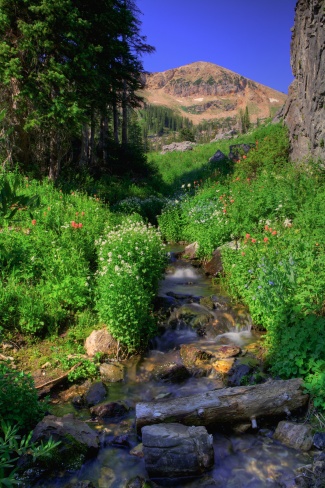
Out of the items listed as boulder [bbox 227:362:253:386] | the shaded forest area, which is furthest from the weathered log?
the shaded forest area

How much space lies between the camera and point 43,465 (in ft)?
13.0

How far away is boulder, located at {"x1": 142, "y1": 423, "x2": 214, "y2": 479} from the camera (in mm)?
3936

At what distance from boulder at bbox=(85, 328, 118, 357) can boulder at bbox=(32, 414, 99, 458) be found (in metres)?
1.83

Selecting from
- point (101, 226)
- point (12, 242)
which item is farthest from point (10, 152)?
point (12, 242)

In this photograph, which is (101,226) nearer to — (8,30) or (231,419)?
(231,419)

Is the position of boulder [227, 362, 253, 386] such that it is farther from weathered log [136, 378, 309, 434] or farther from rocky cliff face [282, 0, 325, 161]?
rocky cliff face [282, 0, 325, 161]

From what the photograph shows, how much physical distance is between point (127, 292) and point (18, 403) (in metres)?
2.53

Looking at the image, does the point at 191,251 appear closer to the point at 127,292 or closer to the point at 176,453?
the point at 127,292

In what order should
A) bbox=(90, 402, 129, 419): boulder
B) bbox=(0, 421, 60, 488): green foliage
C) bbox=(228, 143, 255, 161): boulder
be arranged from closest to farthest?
bbox=(0, 421, 60, 488): green foliage < bbox=(90, 402, 129, 419): boulder < bbox=(228, 143, 255, 161): boulder

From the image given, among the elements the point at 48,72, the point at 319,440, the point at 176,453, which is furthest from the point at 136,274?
the point at 48,72

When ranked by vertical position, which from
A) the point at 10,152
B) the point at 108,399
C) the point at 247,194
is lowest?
the point at 108,399

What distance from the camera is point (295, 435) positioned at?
429 centimetres

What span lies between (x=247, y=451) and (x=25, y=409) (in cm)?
275

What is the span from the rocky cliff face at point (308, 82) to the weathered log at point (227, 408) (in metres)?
10.6
